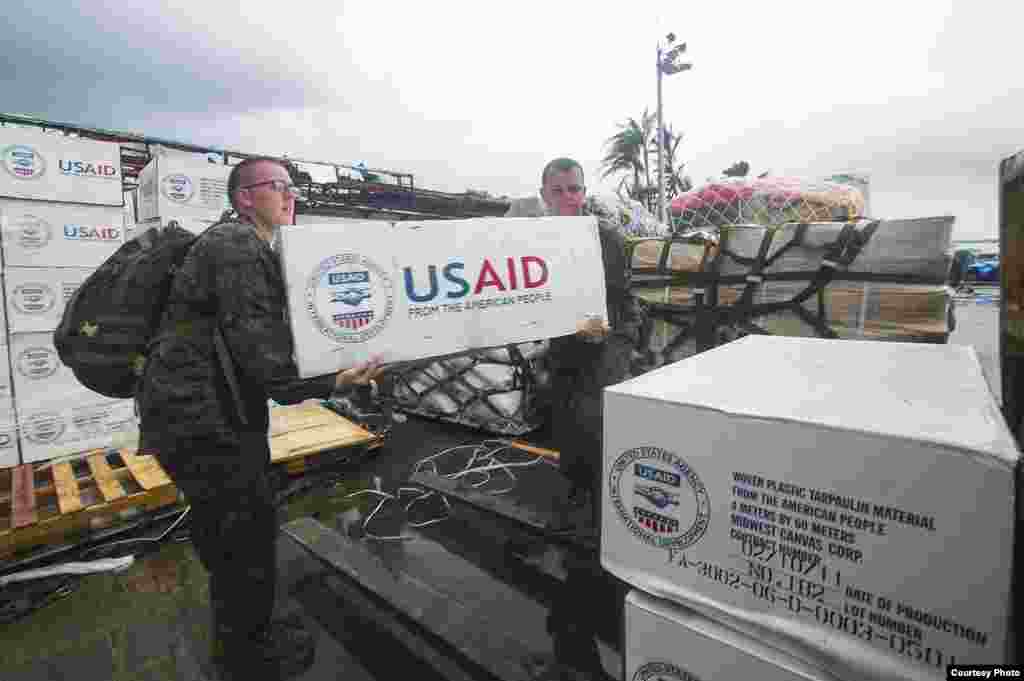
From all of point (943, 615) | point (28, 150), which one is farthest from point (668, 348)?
point (28, 150)

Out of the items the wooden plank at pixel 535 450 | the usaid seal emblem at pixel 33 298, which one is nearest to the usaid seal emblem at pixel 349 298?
the wooden plank at pixel 535 450

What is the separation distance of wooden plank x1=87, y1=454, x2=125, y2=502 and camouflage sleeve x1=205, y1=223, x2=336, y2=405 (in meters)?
2.37

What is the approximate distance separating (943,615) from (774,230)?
3281 millimetres

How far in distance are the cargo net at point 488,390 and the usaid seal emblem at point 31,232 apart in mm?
3033

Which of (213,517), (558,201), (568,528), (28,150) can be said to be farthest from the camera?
(28,150)

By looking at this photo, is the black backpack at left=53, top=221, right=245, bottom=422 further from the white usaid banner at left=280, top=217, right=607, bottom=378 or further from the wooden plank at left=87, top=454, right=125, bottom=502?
the wooden plank at left=87, top=454, right=125, bottom=502

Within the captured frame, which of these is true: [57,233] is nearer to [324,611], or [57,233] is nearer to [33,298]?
[33,298]

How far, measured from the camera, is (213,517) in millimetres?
1709

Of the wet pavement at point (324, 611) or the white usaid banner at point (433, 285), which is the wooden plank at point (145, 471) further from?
the white usaid banner at point (433, 285)

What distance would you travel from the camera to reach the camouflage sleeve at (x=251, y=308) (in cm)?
159

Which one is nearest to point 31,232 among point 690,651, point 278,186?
point 278,186

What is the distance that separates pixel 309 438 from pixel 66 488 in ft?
5.14

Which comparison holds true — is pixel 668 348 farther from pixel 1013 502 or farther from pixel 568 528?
pixel 1013 502

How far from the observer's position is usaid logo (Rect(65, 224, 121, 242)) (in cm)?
417
